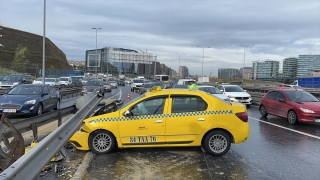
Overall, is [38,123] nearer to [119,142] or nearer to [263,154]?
[119,142]

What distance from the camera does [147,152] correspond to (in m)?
7.04

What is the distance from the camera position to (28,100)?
40.8 ft

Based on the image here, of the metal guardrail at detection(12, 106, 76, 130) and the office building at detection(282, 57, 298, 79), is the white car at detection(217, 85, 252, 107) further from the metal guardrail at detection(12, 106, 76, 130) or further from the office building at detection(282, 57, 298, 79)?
the office building at detection(282, 57, 298, 79)

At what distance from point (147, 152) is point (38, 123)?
9.23ft

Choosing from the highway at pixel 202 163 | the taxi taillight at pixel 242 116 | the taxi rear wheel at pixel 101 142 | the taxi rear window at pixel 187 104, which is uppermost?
the taxi rear window at pixel 187 104

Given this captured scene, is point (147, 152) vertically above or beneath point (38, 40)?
beneath

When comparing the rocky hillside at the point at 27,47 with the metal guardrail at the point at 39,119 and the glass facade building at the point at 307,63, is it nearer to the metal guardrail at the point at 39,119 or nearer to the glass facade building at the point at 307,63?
the metal guardrail at the point at 39,119

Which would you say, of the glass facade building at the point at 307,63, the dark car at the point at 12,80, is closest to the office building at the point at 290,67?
the glass facade building at the point at 307,63

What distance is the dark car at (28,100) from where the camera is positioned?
12.0 meters

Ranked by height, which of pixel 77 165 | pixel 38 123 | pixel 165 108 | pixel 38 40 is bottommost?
pixel 77 165

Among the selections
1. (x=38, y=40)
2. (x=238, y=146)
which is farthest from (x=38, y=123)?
(x=38, y=40)

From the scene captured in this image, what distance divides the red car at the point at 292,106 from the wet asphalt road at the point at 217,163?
10.6 feet

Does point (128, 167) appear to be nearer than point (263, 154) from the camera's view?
Yes

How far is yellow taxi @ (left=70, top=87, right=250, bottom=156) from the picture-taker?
265 inches
